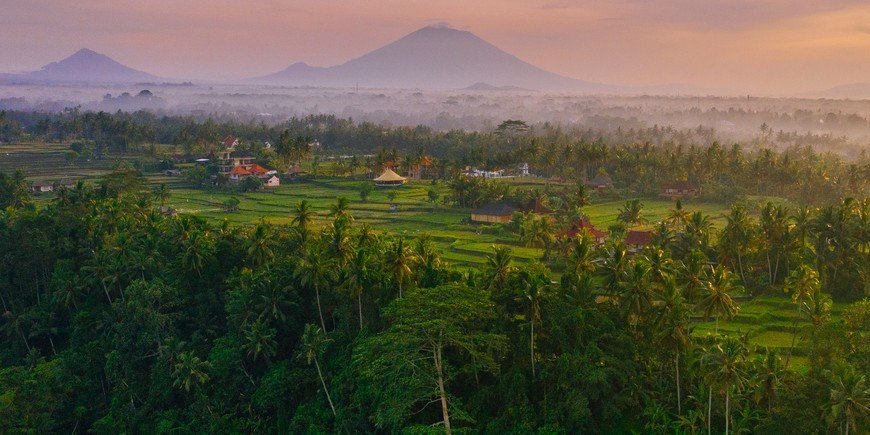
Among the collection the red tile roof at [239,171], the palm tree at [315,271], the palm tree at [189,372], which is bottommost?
the palm tree at [189,372]

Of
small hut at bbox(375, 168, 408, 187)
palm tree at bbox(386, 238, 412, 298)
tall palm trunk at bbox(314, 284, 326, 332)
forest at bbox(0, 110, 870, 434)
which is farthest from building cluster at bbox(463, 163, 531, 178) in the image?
palm tree at bbox(386, 238, 412, 298)

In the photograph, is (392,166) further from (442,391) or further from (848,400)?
(848,400)

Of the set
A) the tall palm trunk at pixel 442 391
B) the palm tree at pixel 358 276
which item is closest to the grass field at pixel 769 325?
the tall palm trunk at pixel 442 391

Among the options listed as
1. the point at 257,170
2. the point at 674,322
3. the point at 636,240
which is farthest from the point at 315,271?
the point at 257,170

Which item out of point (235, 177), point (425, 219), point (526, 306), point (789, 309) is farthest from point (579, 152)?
point (526, 306)

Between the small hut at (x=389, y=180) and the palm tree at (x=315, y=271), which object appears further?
the small hut at (x=389, y=180)

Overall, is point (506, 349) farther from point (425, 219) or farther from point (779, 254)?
point (425, 219)

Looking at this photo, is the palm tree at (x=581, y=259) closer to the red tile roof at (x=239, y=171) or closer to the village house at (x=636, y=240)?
the village house at (x=636, y=240)
